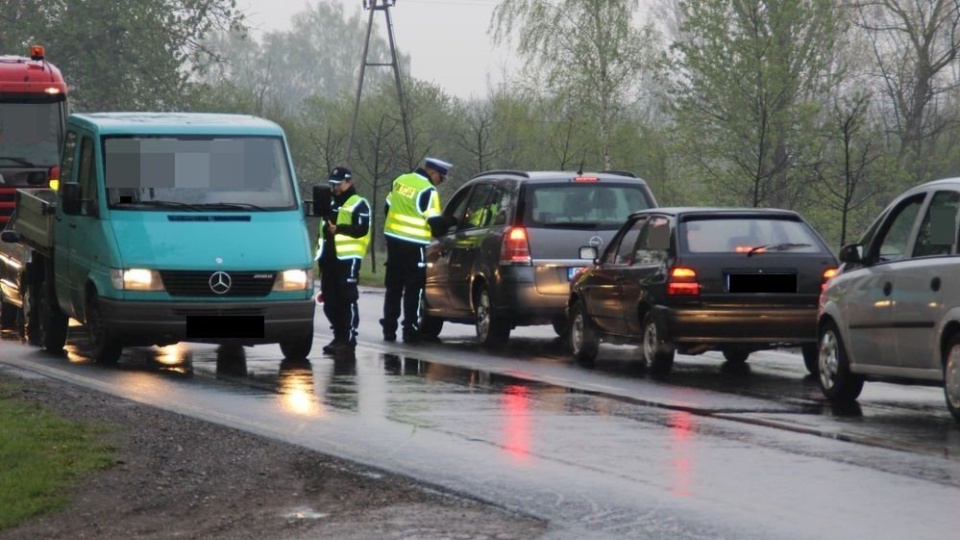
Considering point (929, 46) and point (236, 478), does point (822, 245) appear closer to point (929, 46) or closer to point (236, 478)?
point (236, 478)

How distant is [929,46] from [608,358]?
128 feet

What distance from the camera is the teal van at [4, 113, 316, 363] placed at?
1544 cm

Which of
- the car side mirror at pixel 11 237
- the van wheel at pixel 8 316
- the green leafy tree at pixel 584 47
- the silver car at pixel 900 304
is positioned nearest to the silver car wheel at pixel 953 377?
the silver car at pixel 900 304

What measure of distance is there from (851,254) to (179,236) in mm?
5782

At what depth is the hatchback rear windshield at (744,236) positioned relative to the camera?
15.8 metres

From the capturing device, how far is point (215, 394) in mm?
13625

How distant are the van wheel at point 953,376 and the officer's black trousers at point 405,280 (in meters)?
8.44

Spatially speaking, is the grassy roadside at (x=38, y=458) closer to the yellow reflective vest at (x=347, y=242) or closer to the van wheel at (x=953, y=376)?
the van wheel at (x=953, y=376)

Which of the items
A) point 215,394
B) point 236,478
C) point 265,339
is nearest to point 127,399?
point 215,394

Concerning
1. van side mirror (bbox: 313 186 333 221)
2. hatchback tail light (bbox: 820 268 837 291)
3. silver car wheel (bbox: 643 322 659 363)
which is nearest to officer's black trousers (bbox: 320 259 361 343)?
van side mirror (bbox: 313 186 333 221)

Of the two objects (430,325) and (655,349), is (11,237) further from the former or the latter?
(655,349)

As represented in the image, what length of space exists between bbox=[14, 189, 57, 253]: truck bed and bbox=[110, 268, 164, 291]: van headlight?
245cm

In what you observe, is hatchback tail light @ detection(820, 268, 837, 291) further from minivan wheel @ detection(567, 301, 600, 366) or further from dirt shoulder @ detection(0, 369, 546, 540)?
dirt shoulder @ detection(0, 369, 546, 540)

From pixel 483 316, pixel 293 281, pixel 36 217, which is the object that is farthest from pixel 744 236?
pixel 36 217
